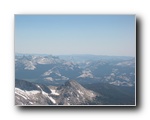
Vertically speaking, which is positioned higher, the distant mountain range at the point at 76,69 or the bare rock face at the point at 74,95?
the distant mountain range at the point at 76,69

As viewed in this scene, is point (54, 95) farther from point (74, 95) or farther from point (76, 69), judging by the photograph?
point (76, 69)

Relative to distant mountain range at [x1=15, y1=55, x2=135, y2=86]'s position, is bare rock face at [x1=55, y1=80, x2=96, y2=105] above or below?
below

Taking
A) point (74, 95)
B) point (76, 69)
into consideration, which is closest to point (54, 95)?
point (74, 95)

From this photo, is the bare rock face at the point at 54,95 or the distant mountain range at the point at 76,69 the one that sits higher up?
the distant mountain range at the point at 76,69
